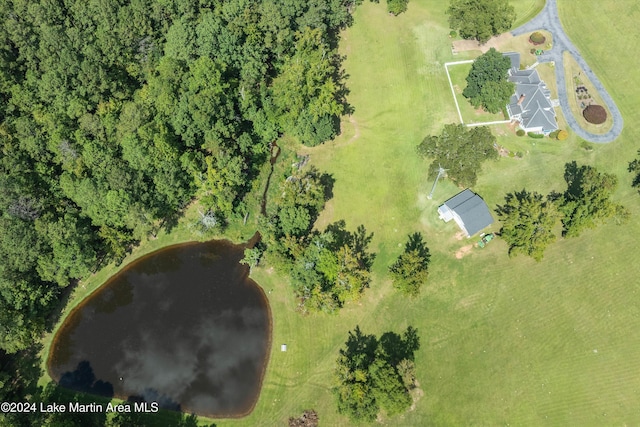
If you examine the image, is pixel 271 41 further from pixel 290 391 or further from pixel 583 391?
pixel 583 391

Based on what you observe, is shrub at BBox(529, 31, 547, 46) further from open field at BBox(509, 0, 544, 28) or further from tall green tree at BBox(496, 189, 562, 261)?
tall green tree at BBox(496, 189, 562, 261)

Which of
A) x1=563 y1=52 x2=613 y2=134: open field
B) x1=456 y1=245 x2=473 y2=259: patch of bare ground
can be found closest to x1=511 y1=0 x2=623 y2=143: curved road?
x1=563 y1=52 x2=613 y2=134: open field

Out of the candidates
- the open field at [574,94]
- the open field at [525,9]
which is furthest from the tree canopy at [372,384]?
the open field at [525,9]

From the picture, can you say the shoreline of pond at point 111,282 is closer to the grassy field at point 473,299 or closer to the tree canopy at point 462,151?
the grassy field at point 473,299

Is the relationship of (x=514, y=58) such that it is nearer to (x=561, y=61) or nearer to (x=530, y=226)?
(x=561, y=61)

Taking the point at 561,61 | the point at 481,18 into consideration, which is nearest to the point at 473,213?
the point at 481,18
